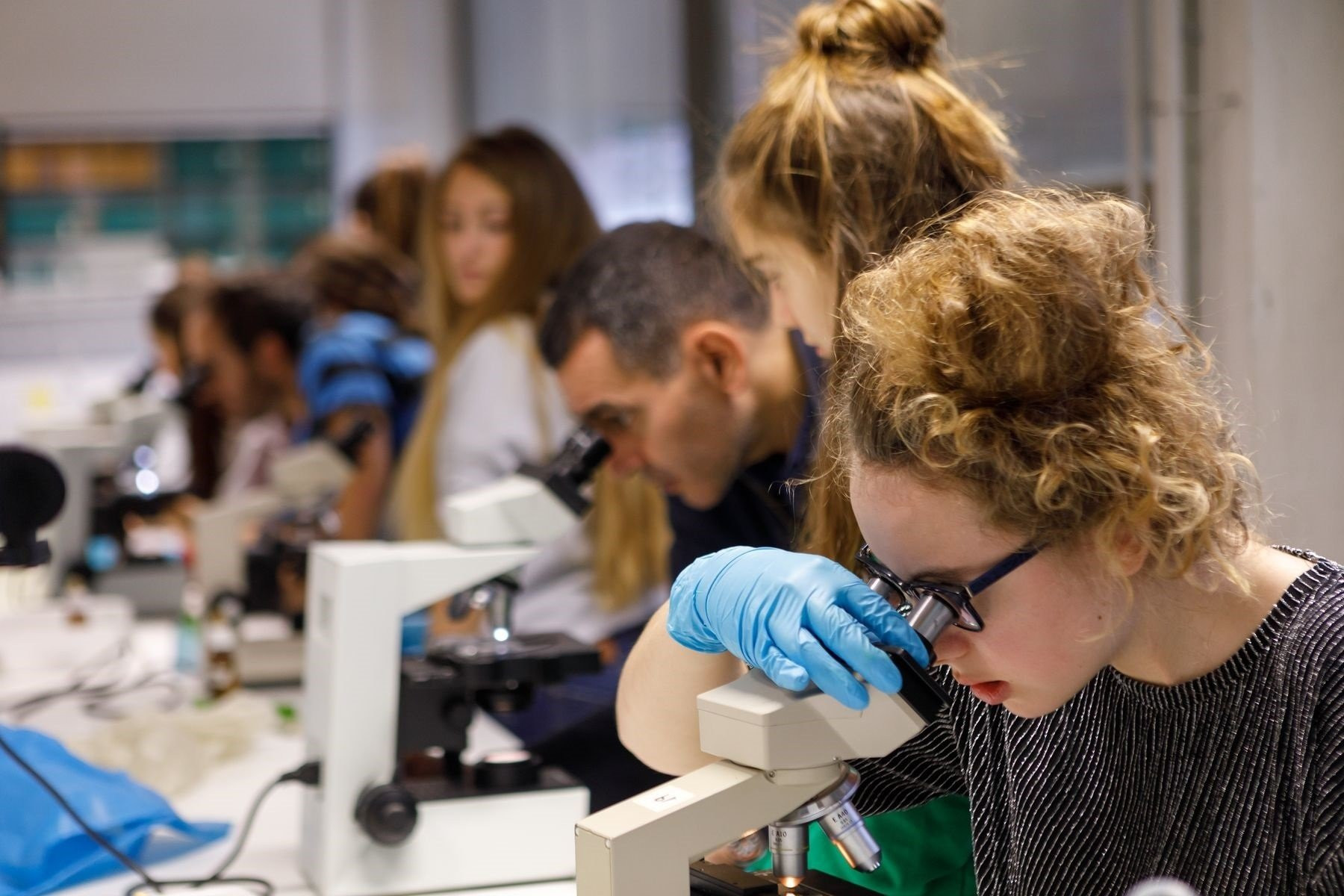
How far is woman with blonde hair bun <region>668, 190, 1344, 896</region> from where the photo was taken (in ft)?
3.09

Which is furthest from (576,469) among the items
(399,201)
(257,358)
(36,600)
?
(399,201)

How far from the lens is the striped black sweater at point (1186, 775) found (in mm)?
1006

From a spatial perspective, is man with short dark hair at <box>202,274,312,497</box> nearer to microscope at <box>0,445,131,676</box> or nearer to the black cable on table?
microscope at <box>0,445,131,676</box>

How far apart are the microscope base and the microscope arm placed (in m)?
0.68

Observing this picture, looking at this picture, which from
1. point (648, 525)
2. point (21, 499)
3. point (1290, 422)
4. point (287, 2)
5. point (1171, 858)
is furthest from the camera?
point (287, 2)

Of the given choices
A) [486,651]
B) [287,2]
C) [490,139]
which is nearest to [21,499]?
[486,651]

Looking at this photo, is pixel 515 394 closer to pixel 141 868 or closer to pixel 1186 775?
pixel 141 868

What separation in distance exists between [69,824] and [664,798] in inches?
37.2

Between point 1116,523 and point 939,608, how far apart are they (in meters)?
0.13

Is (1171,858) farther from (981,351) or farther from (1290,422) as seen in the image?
(1290,422)

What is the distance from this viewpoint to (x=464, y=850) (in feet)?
5.12

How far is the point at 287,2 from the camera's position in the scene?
22.3ft

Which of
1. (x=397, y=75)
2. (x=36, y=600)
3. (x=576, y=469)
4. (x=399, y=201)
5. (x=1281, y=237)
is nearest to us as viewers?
(x=576, y=469)

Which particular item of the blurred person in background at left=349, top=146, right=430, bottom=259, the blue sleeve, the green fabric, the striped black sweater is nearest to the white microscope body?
the striped black sweater
